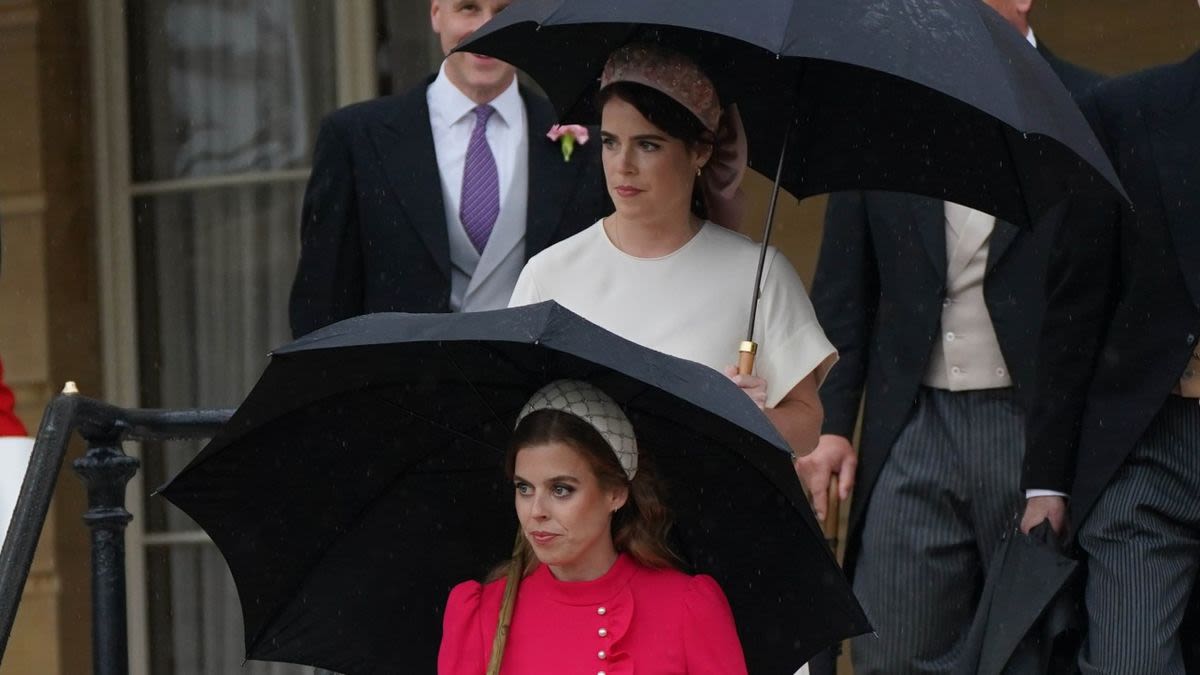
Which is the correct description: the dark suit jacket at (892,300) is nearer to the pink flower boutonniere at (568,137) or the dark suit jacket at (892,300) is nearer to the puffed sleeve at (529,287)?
the pink flower boutonniere at (568,137)

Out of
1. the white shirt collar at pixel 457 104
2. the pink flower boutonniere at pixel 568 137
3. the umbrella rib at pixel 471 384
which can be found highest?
the white shirt collar at pixel 457 104

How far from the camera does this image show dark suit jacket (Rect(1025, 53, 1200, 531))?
5.21 metres

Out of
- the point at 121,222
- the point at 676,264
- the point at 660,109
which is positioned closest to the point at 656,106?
the point at 660,109

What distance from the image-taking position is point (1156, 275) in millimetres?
5242

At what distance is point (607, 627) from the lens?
14.5 ft

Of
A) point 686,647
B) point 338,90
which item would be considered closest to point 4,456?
point 686,647

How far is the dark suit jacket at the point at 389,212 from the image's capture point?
235 inches

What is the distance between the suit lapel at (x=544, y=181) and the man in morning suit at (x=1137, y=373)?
1.24 metres

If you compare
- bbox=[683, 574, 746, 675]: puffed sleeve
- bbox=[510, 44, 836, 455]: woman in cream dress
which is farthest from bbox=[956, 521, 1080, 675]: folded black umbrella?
bbox=[683, 574, 746, 675]: puffed sleeve

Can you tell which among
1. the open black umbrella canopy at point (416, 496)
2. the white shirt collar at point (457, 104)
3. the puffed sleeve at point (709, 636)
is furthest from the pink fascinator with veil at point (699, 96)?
the white shirt collar at point (457, 104)

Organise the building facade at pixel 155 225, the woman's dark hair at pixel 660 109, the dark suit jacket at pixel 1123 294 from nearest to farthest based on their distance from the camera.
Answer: the woman's dark hair at pixel 660 109 → the dark suit jacket at pixel 1123 294 → the building facade at pixel 155 225

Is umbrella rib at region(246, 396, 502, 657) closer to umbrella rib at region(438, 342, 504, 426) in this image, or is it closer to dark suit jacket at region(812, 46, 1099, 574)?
umbrella rib at region(438, 342, 504, 426)

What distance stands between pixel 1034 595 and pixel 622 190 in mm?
1321

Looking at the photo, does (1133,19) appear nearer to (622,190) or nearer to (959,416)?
(959,416)
